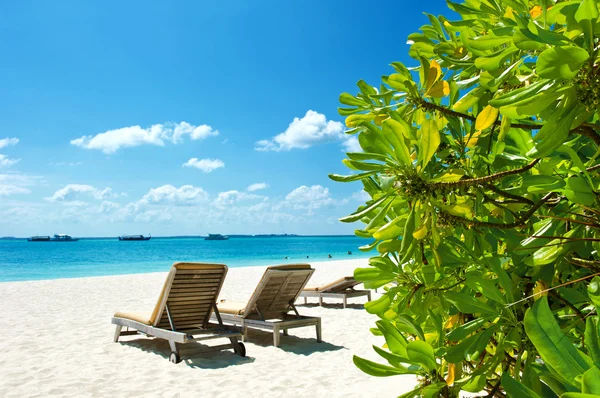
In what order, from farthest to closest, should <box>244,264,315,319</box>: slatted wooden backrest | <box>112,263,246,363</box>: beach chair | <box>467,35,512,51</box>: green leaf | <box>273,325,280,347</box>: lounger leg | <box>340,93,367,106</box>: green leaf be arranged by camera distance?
<box>244,264,315,319</box>: slatted wooden backrest
<box>273,325,280,347</box>: lounger leg
<box>112,263,246,363</box>: beach chair
<box>340,93,367,106</box>: green leaf
<box>467,35,512,51</box>: green leaf

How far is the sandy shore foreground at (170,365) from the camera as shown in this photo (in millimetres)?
4785

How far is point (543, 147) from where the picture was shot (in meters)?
0.57

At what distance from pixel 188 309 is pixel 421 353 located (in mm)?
5980

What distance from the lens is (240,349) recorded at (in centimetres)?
618

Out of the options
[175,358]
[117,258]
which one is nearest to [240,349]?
[175,358]

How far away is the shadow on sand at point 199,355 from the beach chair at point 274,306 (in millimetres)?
654

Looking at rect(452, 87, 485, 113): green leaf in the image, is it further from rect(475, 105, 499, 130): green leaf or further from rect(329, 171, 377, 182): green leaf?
rect(329, 171, 377, 182): green leaf

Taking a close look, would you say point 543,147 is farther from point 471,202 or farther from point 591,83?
point 471,202

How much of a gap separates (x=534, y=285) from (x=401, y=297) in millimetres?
274

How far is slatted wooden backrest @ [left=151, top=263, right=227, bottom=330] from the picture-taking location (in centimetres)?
600

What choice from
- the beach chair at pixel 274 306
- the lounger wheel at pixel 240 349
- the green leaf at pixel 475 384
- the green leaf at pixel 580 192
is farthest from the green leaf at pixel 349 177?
the beach chair at pixel 274 306

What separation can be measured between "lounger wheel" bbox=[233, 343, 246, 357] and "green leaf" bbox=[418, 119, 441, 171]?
19.4 ft

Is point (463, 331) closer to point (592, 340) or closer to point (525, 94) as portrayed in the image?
point (592, 340)

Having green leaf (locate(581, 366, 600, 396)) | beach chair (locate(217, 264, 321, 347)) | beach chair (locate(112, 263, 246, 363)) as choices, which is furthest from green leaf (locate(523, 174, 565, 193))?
beach chair (locate(217, 264, 321, 347))
